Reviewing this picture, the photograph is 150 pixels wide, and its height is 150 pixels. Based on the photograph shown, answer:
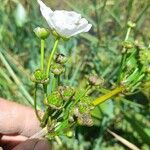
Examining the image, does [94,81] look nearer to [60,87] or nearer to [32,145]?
[60,87]

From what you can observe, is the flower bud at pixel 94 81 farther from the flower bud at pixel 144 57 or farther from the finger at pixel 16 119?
the finger at pixel 16 119

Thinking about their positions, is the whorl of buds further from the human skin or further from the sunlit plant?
the human skin

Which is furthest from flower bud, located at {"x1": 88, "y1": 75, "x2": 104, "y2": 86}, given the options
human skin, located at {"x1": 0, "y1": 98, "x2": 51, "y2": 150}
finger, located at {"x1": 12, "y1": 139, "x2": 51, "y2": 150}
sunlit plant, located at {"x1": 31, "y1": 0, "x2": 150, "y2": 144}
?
human skin, located at {"x1": 0, "y1": 98, "x2": 51, "y2": 150}

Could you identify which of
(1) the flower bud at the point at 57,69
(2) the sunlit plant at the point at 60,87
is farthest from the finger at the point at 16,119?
(1) the flower bud at the point at 57,69

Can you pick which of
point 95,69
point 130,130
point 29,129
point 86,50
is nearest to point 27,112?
point 29,129

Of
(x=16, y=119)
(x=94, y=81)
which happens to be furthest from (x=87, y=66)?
(x=94, y=81)

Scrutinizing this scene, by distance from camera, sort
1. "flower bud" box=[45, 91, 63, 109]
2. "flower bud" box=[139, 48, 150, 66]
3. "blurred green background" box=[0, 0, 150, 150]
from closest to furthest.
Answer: "flower bud" box=[45, 91, 63, 109] < "flower bud" box=[139, 48, 150, 66] < "blurred green background" box=[0, 0, 150, 150]

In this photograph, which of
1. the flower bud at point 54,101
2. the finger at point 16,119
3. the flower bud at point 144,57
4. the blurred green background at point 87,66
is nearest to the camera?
the flower bud at point 54,101

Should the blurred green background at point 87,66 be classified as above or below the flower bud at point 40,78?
below
